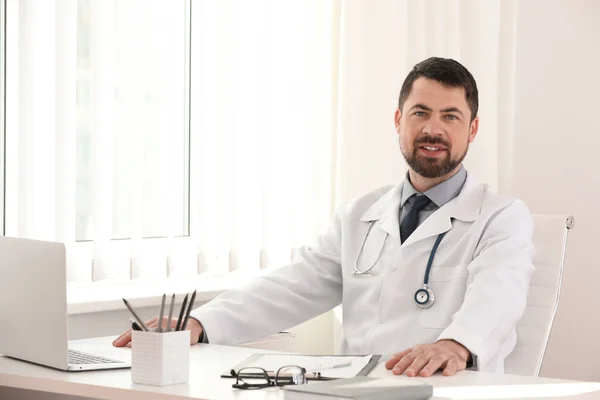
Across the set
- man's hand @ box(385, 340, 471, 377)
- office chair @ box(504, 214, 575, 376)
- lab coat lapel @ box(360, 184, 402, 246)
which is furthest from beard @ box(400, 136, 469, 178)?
man's hand @ box(385, 340, 471, 377)

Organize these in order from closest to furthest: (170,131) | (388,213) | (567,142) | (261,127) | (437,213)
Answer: (437,213) < (388,213) < (170,131) < (261,127) < (567,142)

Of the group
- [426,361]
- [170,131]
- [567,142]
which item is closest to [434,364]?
[426,361]

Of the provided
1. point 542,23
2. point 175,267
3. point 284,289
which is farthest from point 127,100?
point 542,23

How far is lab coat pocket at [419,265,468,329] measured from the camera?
209 cm

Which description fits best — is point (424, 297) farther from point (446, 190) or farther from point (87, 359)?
point (87, 359)

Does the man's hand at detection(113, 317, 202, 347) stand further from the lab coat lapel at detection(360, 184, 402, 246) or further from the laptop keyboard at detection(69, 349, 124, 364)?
the lab coat lapel at detection(360, 184, 402, 246)

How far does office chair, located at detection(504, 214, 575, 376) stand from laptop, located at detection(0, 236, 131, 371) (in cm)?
93

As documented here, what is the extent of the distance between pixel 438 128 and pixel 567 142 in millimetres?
1421

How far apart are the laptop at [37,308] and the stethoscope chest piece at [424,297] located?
2.27ft

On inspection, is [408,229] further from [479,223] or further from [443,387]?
[443,387]

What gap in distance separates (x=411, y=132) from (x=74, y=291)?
1.06 m

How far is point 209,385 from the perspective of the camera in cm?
154

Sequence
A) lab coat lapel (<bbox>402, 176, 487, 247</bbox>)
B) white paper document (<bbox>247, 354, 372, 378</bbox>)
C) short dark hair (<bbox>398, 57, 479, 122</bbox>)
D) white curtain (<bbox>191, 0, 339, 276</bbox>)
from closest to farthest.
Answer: white paper document (<bbox>247, 354, 372, 378</bbox>) → lab coat lapel (<bbox>402, 176, 487, 247</bbox>) → short dark hair (<bbox>398, 57, 479, 122</bbox>) → white curtain (<bbox>191, 0, 339, 276</bbox>)

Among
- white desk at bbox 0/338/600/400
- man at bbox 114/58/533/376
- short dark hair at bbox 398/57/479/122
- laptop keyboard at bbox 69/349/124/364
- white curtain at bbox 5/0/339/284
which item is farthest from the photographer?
white curtain at bbox 5/0/339/284
